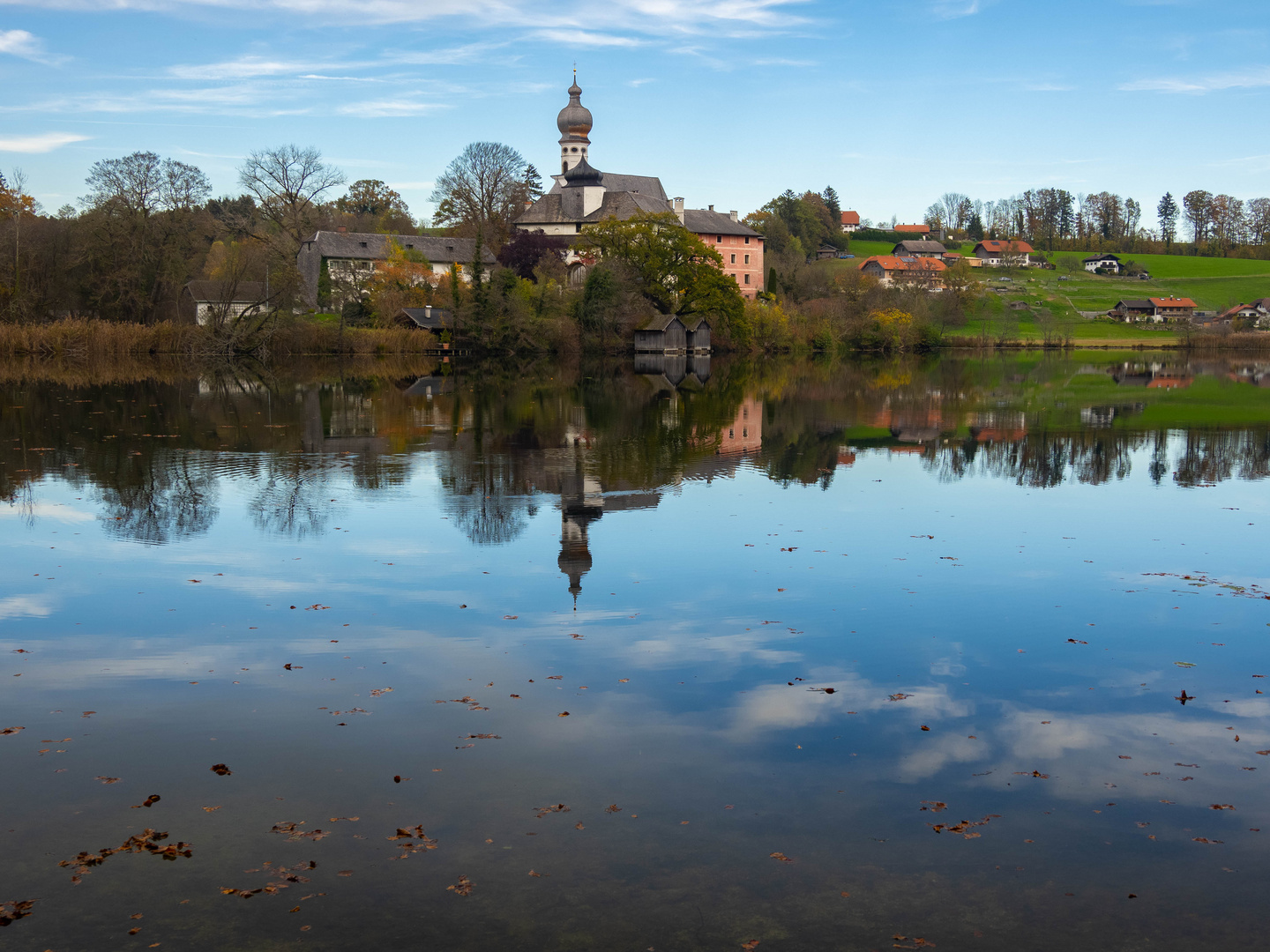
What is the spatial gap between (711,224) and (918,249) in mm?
54819

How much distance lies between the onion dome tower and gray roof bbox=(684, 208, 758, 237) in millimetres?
11178

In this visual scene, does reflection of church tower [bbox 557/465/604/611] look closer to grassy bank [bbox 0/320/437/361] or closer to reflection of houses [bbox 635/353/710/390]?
reflection of houses [bbox 635/353/710/390]

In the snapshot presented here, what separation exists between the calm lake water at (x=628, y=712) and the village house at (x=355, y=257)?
52673 mm

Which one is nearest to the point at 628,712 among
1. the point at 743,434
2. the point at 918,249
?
the point at 743,434

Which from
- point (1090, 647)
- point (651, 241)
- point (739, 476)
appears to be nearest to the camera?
point (1090, 647)

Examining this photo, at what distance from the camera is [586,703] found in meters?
7.53

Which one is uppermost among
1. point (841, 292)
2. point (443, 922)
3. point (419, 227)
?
point (419, 227)

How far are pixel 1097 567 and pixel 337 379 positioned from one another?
3534 centimetres

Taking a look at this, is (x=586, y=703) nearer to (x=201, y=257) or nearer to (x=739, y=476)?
(x=739, y=476)

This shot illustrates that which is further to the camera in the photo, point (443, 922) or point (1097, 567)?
point (1097, 567)

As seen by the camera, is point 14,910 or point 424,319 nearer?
point 14,910

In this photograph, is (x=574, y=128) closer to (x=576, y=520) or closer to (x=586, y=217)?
(x=586, y=217)

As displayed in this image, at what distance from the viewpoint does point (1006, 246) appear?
137 meters

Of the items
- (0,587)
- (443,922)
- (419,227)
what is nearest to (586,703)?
(443,922)
